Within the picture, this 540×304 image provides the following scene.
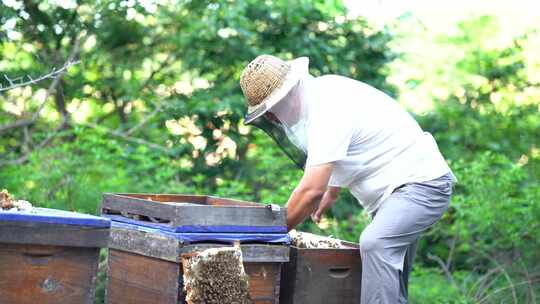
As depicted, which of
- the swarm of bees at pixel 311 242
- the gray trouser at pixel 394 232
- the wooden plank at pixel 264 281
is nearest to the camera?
the wooden plank at pixel 264 281

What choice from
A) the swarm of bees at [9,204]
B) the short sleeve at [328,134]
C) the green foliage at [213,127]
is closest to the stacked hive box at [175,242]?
the short sleeve at [328,134]

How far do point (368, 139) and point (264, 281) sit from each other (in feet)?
2.41

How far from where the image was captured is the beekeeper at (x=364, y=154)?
10.8 feet

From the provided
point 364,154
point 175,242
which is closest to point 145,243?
point 175,242

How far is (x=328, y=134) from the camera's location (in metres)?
3.28

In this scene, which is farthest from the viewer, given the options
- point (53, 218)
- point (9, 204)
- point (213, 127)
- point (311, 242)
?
point (213, 127)

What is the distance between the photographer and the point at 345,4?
6484 millimetres

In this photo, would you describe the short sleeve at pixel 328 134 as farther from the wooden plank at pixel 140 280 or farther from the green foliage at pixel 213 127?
the green foliage at pixel 213 127

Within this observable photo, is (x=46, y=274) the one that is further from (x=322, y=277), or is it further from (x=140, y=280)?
(x=322, y=277)

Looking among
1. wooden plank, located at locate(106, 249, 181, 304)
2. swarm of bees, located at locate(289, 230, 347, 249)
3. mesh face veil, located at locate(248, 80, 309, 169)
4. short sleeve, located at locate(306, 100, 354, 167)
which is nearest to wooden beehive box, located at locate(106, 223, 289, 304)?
wooden plank, located at locate(106, 249, 181, 304)

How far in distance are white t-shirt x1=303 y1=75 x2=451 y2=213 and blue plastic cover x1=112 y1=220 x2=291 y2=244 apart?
0.33 m

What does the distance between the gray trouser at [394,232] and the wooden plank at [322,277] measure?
142mm

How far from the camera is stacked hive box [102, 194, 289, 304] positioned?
306 cm

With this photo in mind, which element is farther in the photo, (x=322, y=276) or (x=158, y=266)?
(x=322, y=276)
